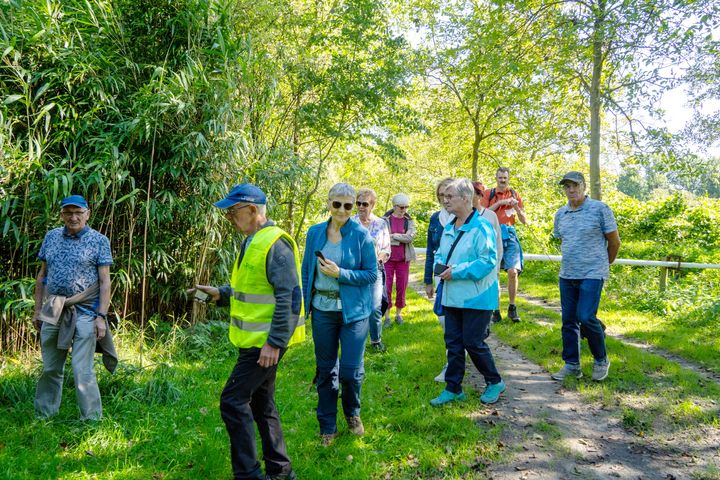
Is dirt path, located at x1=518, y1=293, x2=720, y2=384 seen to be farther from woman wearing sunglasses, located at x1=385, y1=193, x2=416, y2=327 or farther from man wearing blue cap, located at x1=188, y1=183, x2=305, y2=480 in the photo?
man wearing blue cap, located at x1=188, y1=183, x2=305, y2=480

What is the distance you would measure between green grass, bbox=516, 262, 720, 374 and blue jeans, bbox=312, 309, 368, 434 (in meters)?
4.05

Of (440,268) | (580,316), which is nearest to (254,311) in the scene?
(440,268)

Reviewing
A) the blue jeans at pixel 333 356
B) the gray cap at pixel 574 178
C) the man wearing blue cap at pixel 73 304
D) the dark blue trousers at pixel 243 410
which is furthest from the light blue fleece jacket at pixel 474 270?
the man wearing blue cap at pixel 73 304

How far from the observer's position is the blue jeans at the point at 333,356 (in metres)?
3.27

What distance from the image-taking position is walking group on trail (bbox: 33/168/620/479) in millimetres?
2643

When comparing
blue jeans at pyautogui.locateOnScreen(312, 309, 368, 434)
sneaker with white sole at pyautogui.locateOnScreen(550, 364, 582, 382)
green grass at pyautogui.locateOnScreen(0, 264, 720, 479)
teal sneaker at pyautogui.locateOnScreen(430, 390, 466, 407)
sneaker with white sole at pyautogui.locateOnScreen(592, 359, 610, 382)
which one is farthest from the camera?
sneaker with white sole at pyautogui.locateOnScreen(550, 364, 582, 382)

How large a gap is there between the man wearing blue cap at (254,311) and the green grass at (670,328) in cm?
478

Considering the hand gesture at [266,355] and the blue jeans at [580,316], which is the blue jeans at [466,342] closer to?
the blue jeans at [580,316]

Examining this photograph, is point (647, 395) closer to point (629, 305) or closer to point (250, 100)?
point (629, 305)

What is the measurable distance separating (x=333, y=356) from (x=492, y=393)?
1620mm

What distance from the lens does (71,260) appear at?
3689 millimetres

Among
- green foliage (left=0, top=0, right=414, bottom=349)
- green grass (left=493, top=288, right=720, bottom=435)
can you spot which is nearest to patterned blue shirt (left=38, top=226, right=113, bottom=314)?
green foliage (left=0, top=0, right=414, bottom=349)

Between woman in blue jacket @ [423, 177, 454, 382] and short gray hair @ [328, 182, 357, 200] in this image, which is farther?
woman in blue jacket @ [423, 177, 454, 382]

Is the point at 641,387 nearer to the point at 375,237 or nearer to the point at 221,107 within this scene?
the point at 375,237
